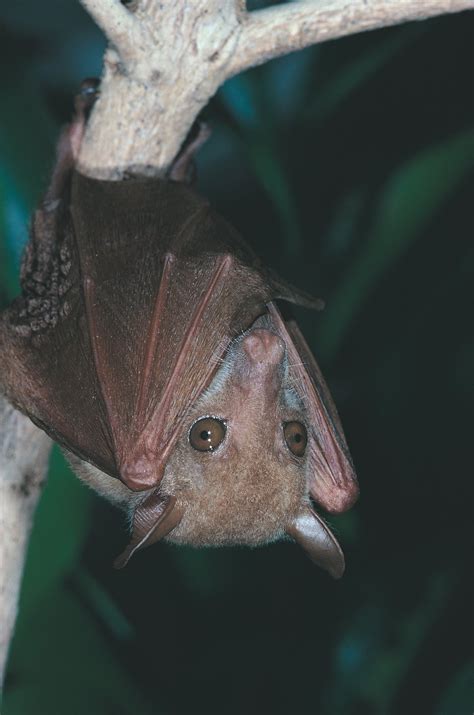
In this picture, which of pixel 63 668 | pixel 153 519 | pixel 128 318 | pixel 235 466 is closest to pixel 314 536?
pixel 235 466

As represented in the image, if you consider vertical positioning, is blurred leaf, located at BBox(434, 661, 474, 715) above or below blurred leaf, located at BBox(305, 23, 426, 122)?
below

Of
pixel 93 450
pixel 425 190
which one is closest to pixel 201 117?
pixel 425 190

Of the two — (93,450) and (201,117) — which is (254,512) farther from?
(201,117)

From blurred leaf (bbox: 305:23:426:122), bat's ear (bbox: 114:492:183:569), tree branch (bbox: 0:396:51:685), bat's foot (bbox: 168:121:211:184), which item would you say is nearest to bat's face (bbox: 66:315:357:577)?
bat's ear (bbox: 114:492:183:569)

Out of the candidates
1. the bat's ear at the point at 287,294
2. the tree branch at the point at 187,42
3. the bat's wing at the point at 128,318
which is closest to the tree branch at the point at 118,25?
the tree branch at the point at 187,42

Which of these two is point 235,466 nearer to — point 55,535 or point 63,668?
point 55,535

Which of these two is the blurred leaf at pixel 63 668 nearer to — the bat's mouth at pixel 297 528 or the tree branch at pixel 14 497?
the tree branch at pixel 14 497

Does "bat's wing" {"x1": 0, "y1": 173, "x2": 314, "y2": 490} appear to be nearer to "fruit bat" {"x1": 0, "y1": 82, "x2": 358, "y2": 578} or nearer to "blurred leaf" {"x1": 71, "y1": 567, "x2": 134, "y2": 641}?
"fruit bat" {"x1": 0, "y1": 82, "x2": 358, "y2": 578}
